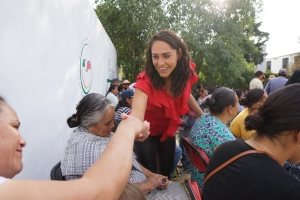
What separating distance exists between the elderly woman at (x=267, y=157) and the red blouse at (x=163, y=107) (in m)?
0.72

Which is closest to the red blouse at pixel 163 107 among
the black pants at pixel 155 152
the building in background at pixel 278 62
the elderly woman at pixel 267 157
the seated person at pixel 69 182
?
the black pants at pixel 155 152

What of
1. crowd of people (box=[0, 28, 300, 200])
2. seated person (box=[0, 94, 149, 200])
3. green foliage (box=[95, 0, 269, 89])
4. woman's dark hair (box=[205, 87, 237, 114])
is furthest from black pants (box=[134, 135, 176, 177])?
green foliage (box=[95, 0, 269, 89])

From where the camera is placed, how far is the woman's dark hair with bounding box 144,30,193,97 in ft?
6.53

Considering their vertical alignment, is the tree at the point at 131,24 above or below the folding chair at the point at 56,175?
above

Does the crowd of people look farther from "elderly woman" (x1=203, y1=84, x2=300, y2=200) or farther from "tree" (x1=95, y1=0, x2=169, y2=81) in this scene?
"tree" (x1=95, y1=0, x2=169, y2=81)

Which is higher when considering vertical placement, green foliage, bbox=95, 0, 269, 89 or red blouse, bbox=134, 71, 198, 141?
green foliage, bbox=95, 0, 269, 89

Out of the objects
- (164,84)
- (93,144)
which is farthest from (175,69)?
(93,144)

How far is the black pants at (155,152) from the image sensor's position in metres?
2.51

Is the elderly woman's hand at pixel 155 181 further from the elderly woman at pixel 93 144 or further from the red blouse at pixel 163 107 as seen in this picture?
the red blouse at pixel 163 107

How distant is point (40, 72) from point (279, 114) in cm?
194

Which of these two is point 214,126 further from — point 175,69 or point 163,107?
point 175,69

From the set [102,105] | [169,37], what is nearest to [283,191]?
[169,37]

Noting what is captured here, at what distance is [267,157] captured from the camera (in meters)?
1.26

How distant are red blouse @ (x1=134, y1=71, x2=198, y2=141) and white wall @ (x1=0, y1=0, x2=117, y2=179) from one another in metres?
0.86
